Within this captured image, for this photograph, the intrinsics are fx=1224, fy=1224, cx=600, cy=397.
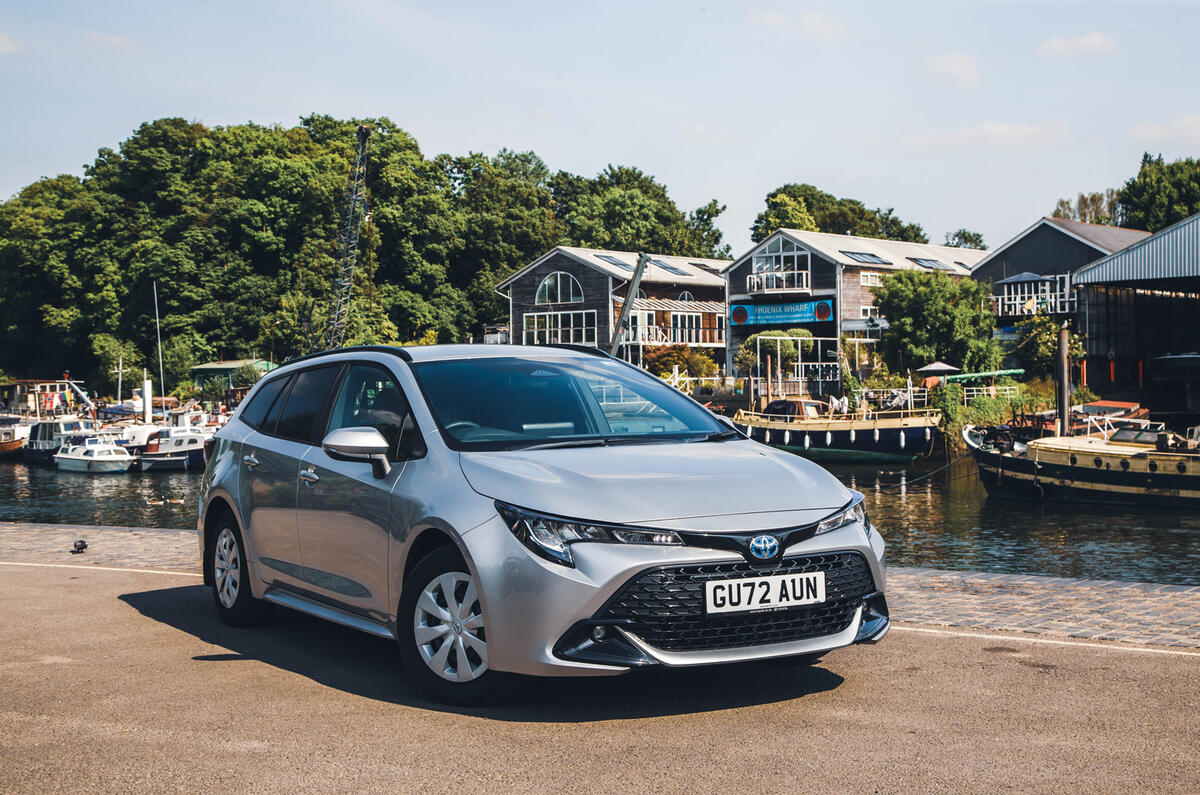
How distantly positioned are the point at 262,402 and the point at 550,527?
11.4 feet

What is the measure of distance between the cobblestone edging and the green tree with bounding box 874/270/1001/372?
48.3 meters

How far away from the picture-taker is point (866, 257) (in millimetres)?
67562

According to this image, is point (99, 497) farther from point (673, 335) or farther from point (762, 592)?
point (762, 592)

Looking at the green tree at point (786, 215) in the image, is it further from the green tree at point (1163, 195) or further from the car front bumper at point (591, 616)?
the car front bumper at point (591, 616)

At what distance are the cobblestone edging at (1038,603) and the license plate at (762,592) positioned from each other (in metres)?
2.59

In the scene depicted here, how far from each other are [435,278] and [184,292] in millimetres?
16616

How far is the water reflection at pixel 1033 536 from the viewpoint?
72.3ft

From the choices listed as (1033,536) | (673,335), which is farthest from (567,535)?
(673,335)

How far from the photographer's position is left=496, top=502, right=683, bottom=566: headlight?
498cm

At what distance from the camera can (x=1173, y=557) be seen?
76.1 ft

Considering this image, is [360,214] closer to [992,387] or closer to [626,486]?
[992,387]

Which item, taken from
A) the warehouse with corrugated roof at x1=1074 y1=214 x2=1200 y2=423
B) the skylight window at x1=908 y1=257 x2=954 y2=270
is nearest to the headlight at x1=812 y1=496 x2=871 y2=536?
the warehouse with corrugated roof at x1=1074 y1=214 x2=1200 y2=423

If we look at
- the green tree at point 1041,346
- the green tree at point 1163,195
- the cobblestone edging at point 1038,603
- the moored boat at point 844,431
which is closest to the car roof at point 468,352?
the cobblestone edging at point 1038,603

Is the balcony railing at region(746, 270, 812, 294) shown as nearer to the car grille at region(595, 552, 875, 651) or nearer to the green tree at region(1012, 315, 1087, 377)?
the green tree at region(1012, 315, 1087, 377)
